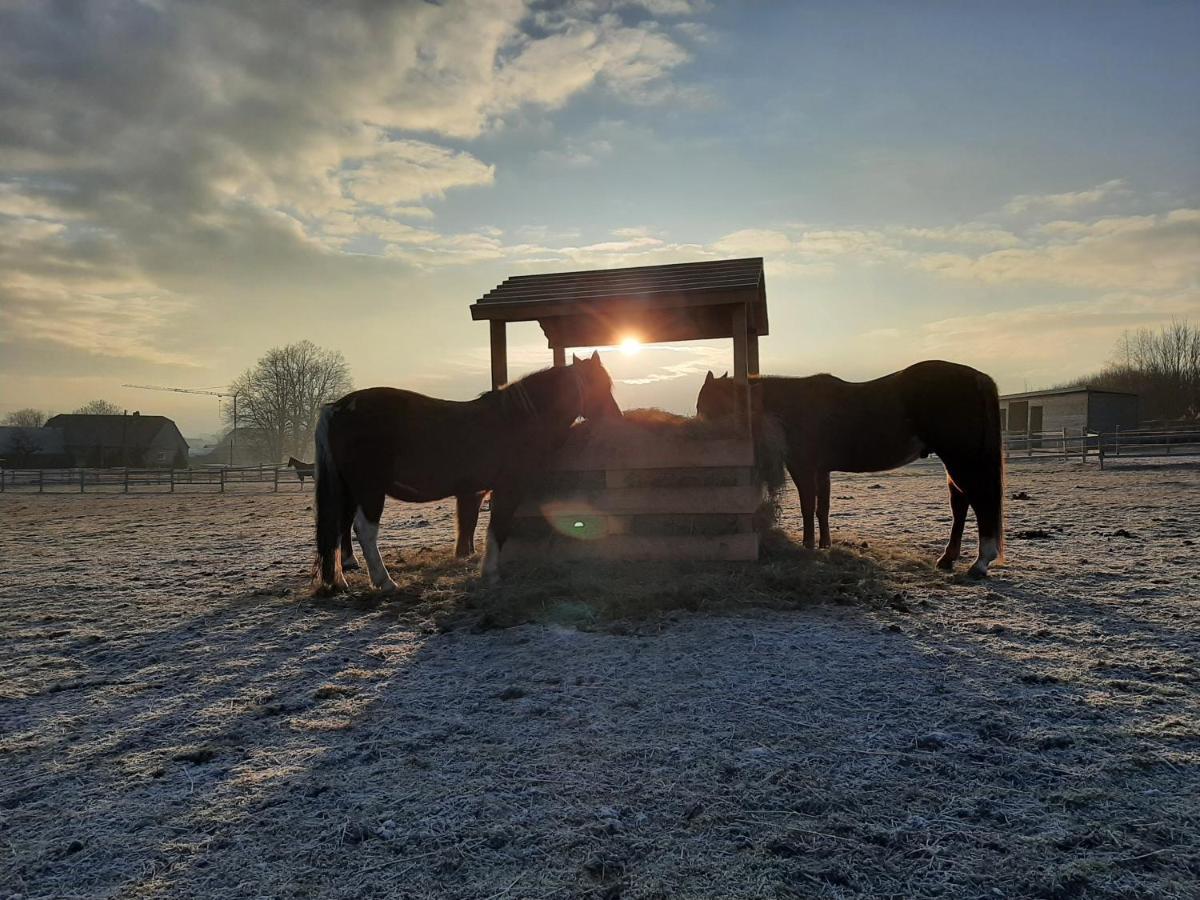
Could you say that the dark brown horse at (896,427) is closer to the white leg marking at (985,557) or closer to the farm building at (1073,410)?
the white leg marking at (985,557)

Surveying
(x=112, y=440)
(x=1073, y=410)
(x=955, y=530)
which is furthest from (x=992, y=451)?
(x=112, y=440)

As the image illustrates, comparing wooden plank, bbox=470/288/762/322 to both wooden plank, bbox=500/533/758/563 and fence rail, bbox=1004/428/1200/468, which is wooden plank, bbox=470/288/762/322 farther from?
fence rail, bbox=1004/428/1200/468

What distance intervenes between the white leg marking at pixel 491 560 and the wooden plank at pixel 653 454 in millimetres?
969

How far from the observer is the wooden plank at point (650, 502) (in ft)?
20.1

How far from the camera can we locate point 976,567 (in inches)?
237

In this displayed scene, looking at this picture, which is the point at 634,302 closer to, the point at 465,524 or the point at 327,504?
the point at 465,524

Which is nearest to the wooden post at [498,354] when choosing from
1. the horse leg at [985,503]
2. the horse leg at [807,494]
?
the horse leg at [807,494]

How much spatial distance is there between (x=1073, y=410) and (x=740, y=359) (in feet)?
137

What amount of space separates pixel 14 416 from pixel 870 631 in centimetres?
12513

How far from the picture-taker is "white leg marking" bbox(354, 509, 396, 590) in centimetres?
588

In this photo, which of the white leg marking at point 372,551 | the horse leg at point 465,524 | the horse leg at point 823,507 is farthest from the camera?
the horse leg at point 465,524

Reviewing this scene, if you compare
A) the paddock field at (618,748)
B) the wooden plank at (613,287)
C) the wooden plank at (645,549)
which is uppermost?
the wooden plank at (613,287)

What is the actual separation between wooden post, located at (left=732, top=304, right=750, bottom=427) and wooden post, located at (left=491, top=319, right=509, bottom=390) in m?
2.55

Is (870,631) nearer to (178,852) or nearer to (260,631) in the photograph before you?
(178,852)
